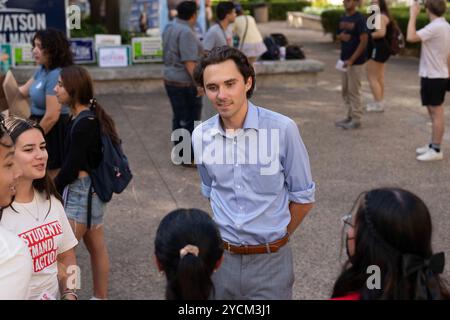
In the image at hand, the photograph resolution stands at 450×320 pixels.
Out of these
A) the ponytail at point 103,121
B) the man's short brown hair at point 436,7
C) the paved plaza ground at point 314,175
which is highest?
the man's short brown hair at point 436,7

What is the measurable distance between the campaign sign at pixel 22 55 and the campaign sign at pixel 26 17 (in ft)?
0.66

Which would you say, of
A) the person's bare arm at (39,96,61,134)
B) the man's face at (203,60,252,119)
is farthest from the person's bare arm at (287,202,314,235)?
the person's bare arm at (39,96,61,134)

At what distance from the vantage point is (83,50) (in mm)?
13617

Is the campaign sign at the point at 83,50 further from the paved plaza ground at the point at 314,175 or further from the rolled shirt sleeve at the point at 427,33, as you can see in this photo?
the rolled shirt sleeve at the point at 427,33

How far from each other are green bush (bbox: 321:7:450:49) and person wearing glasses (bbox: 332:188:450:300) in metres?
16.0

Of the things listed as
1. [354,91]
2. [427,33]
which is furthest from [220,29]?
[427,33]

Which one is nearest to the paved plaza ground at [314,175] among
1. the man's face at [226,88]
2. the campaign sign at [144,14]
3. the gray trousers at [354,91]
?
the gray trousers at [354,91]

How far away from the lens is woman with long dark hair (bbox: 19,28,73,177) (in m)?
5.25

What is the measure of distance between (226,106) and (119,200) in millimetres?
3961

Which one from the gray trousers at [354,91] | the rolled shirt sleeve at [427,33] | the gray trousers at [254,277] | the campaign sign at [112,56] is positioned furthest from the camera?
the campaign sign at [112,56]

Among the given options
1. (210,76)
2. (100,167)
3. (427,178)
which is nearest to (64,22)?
(427,178)

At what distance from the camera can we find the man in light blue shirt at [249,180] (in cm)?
321

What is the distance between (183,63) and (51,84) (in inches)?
109

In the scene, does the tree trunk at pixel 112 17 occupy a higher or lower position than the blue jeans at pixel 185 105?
higher
